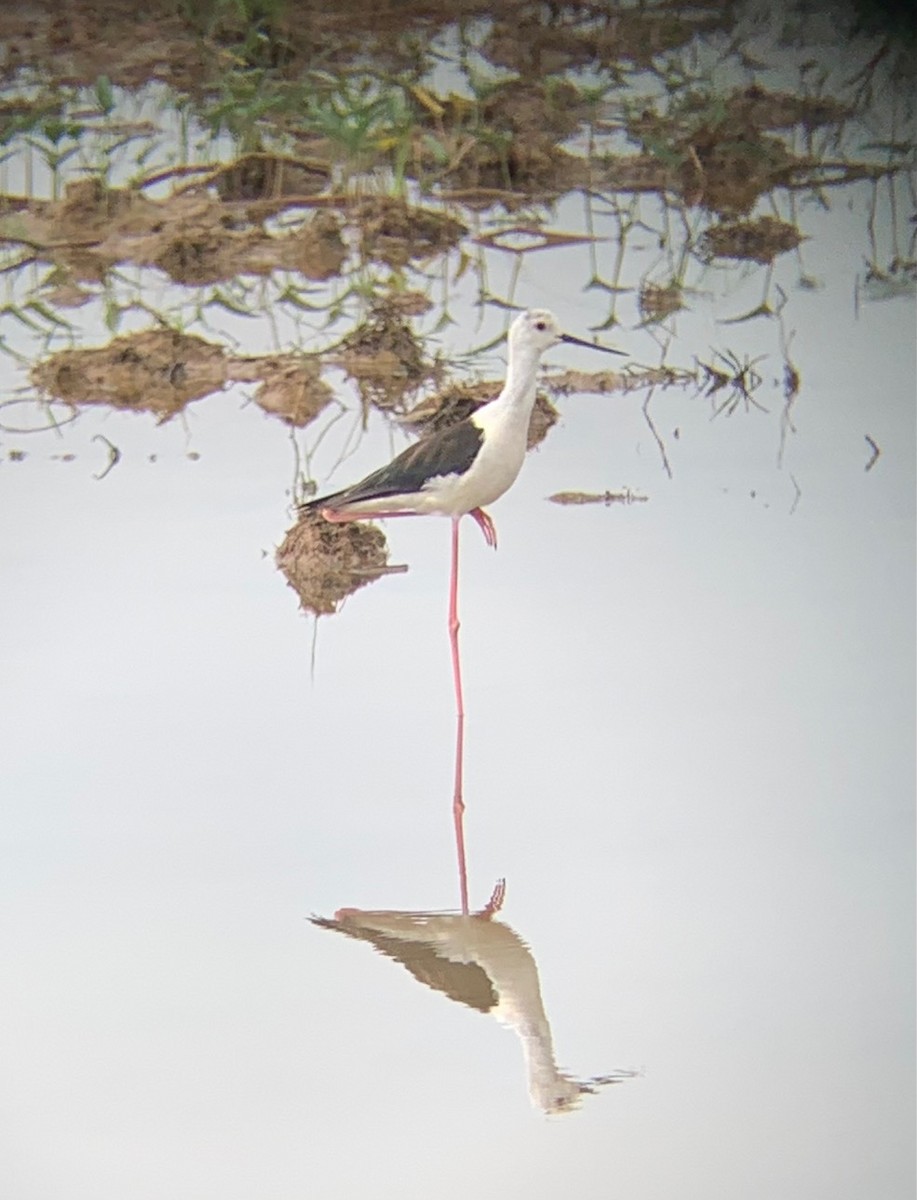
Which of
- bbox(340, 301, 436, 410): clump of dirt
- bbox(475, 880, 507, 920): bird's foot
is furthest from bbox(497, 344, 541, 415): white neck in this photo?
bbox(475, 880, 507, 920): bird's foot

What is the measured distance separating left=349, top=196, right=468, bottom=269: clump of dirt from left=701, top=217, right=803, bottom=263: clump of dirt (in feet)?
0.99

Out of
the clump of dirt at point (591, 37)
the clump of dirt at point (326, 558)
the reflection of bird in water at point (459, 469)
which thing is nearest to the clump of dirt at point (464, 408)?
the reflection of bird in water at point (459, 469)

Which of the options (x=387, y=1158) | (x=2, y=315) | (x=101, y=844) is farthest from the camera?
(x=2, y=315)

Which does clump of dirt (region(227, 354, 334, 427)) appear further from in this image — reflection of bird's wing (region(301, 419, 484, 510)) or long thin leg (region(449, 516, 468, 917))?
long thin leg (region(449, 516, 468, 917))

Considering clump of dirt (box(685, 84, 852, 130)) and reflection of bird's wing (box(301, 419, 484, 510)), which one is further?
clump of dirt (box(685, 84, 852, 130))

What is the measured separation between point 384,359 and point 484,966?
28.1 inches

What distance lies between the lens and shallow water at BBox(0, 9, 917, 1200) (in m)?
1.74

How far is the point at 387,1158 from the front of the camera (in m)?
1.72

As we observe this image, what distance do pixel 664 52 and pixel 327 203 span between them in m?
0.46

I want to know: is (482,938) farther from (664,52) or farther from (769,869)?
(664,52)

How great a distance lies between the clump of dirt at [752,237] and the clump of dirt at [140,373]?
0.61 m

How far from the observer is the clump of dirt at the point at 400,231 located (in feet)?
6.59

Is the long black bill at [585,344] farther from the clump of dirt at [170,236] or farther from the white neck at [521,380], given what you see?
the clump of dirt at [170,236]

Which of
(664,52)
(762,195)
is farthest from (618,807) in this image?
(664,52)
